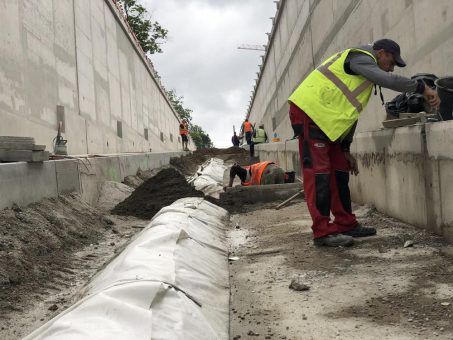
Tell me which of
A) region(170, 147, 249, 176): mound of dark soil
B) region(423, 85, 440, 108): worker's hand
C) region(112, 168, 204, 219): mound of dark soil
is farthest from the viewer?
region(170, 147, 249, 176): mound of dark soil

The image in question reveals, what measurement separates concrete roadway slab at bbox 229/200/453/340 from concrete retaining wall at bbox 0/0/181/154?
4.37m

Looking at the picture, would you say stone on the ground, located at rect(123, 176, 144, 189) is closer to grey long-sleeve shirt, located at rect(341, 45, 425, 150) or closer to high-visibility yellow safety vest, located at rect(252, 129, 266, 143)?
grey long-sleeve shirt, located at rect(341, 45, 425, 150)

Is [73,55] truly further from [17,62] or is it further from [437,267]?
[437,267]

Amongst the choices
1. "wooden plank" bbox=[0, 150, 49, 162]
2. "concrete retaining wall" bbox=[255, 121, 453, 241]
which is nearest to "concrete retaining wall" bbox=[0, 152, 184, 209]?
"wooden plank" bbox=[0, 150, 49, 162]

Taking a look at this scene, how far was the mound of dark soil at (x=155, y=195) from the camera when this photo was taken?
23.2 feet

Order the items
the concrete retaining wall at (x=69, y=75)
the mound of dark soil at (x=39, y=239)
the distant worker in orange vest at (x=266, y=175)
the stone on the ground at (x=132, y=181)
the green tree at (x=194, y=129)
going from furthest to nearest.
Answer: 1. the green tree at (x=194, y=129)
2. the stone on the ground at (x=132, y=181)
3. the distant worker in orange vest at (x=266, y=175)
4. the concrete retaining wall at (x=69, y=75)
5. the mound of dark soil at (x=39, y=239)

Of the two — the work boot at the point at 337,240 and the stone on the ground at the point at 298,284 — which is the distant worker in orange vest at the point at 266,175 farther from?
the stone on the ground at the point at 298,284

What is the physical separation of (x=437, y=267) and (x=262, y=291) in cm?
121

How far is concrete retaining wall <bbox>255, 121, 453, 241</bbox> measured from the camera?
360 centimetres

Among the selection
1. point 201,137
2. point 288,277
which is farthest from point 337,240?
point 201,137

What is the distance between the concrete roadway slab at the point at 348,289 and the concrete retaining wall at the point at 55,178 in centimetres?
229

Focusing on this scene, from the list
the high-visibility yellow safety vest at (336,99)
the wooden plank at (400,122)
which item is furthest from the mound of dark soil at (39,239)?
the wooden plank at (400,122)

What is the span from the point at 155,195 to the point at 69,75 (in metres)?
3.54

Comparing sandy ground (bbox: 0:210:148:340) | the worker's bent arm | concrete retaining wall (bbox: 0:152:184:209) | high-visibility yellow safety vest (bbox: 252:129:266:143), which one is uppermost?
high-visibility yellow safety vest (bbox: 252:129:266:143)
